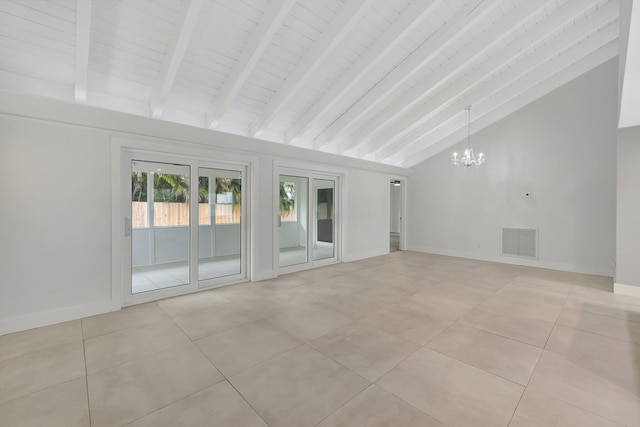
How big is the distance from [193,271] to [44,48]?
10.6 ft

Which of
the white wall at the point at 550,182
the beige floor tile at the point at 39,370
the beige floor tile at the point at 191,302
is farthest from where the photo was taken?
the white wall at the point at 550,182

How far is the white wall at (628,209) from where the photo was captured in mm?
4352

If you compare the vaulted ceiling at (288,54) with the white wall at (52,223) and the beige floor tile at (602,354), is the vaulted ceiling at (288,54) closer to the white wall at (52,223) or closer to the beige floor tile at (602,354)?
the white wall at (52,223)

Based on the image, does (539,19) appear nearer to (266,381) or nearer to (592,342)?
(592,342)

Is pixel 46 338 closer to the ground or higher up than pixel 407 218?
closer to the ground

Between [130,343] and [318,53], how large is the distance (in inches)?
155

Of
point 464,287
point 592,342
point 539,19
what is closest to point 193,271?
point 464,287

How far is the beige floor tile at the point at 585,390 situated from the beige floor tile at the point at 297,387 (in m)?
1.44

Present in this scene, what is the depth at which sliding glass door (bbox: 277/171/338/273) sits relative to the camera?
5910mm

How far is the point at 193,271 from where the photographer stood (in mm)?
4484

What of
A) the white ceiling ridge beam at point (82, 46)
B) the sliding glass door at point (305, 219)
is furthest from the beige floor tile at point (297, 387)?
the white ceiling ridge beam at point (82, 46)

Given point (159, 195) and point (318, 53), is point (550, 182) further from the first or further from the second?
point (159, 195)

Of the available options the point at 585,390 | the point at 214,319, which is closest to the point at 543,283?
the point at 585,390

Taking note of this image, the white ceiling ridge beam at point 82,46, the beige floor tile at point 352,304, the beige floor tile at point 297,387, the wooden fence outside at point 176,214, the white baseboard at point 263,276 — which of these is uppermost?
the white ceiling ridge beam at point 82,46
